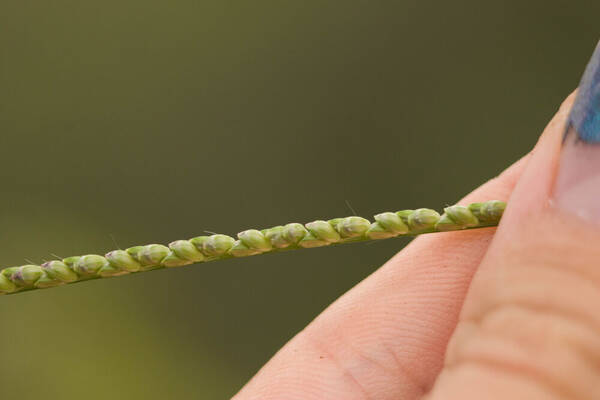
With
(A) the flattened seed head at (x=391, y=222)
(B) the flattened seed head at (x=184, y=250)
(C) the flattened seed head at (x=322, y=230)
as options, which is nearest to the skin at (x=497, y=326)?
(A) the flattened seed head at (x=391, y=222)

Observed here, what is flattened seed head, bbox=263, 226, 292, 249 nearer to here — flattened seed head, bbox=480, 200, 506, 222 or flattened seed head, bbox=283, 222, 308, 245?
flattened seed head, bbox=283, 222, 308, 245

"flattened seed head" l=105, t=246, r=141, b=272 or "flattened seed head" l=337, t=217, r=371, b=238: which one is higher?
"flattened seed head" l=337, t=217, r=371, b=238

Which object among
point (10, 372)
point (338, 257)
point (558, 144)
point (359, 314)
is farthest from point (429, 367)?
point (10, 372)

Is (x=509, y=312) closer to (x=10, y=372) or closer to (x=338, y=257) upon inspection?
(x=338, y=257)

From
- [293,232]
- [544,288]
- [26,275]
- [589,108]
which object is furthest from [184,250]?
[589,108]

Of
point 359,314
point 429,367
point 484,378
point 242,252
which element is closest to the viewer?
point 484,378

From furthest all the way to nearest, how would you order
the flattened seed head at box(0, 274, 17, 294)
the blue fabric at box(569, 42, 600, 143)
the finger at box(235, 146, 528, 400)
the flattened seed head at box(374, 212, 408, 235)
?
the finger at box(235, 146, 528, 400)
the flattened seed head at box(374, 212, 408, 235)
the flattened seed head at box(0, 274, 17, 294)
the blue fabric at box(569, 42, 600, 143)

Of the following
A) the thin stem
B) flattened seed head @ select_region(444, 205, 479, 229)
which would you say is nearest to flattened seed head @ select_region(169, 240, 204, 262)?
the thin stem
